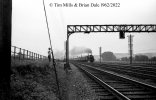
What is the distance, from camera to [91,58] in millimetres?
58469

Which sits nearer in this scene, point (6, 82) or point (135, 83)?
point (6, 82)

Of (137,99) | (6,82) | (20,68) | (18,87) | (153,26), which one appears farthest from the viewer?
(153,26)

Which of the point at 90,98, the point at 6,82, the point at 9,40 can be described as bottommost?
the point at 90,98

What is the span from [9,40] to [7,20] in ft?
1.46

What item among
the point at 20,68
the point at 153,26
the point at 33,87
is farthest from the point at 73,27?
the point at 33,87

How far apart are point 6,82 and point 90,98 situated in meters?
3.85

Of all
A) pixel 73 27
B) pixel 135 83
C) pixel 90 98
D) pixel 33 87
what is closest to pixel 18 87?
pixel 33 87

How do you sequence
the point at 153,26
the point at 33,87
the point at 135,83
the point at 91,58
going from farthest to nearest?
the point at 91,58
the point at 153,26
the point at 135,83
the point at 33,87

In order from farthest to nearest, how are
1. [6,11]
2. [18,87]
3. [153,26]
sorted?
[153,26] < [18,87] < [6,11]

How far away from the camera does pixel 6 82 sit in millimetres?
4711

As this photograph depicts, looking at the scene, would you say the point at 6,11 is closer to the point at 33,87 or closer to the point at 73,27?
the point at 33,87

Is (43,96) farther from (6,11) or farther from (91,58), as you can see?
(91,58)

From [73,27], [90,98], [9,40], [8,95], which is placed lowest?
[90,98]

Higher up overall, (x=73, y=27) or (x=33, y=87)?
(x=73, y=27)
